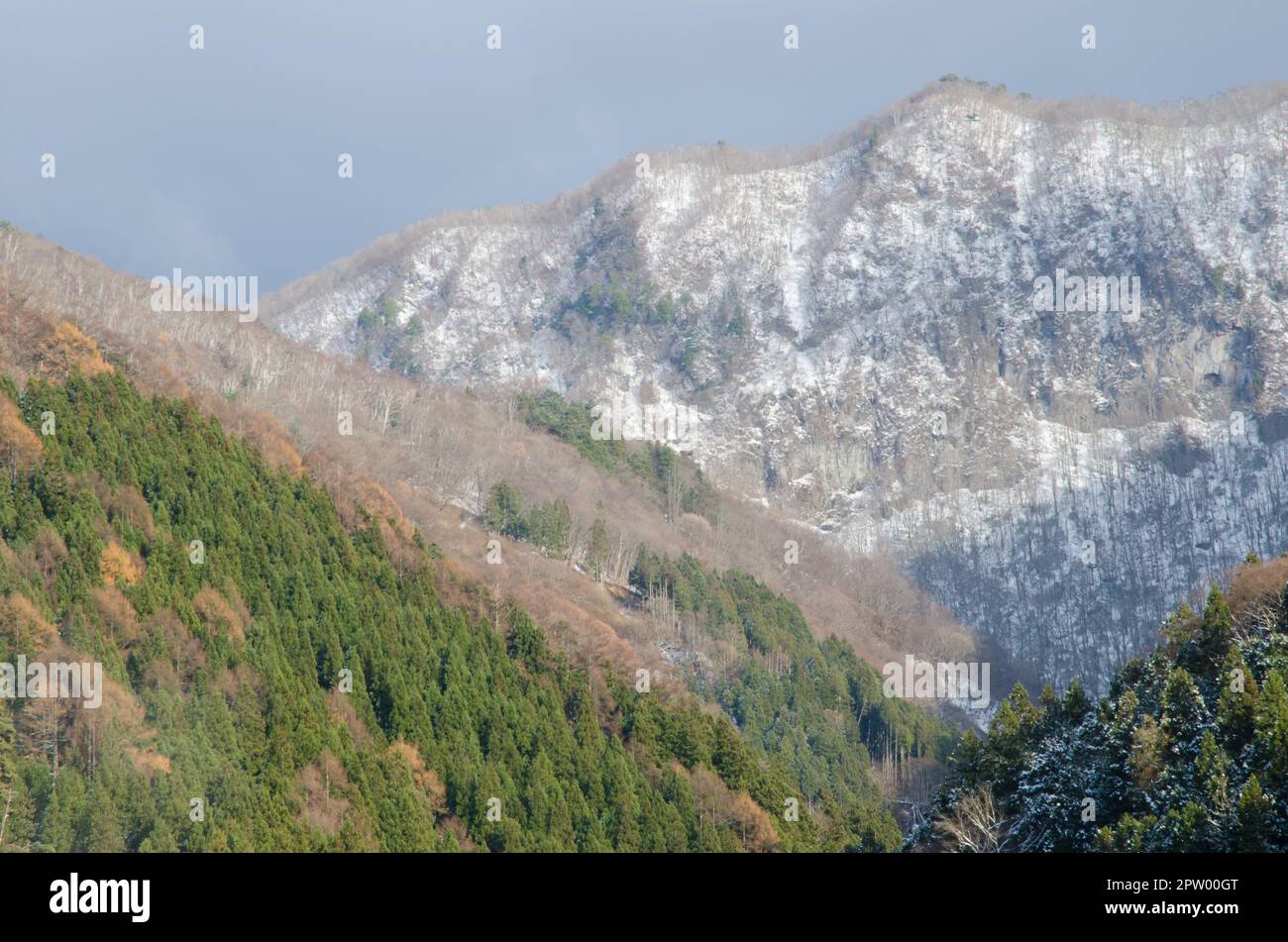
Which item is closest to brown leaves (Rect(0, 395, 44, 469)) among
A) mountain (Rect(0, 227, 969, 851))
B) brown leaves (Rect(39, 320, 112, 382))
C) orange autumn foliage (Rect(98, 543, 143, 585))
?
mountain (Rect(0, 227, 969, 851))

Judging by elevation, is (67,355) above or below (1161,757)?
above

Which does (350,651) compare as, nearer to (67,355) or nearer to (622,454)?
(67,355)

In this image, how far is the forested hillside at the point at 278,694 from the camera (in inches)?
2055

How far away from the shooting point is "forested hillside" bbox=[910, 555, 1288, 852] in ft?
113

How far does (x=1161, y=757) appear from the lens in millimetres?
39625

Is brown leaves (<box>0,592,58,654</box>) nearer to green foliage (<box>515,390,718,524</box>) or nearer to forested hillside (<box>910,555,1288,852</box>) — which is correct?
forested hillside (<box>910,555,1288,852</box>)

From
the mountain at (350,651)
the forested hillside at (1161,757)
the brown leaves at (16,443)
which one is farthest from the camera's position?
the brown leaves at (16,443)

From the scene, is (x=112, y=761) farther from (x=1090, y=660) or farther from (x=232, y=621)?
(x=1090, y=660)

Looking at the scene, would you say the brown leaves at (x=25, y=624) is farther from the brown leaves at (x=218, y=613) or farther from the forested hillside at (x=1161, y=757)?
the forested hillside at (x=1161, y=757)

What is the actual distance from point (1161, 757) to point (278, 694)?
37.5 m

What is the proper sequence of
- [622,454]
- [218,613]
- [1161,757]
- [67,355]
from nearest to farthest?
1. [1161,757]
2. [218,613]
3. [67,355]
4. [622,454]

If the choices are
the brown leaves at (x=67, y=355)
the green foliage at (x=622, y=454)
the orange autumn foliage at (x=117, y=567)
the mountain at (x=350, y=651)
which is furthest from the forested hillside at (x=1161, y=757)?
the green foliage at (x=622, y=454)

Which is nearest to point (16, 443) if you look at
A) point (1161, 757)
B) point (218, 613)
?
point (218, 613)

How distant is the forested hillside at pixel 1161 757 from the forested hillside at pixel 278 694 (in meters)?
22.6
